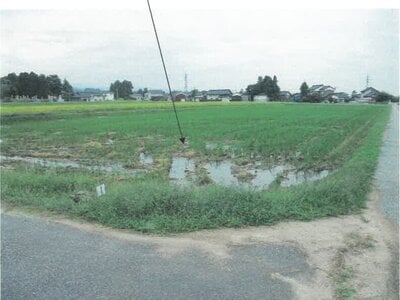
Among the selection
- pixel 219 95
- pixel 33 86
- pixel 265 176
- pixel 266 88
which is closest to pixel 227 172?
pixel 265 176

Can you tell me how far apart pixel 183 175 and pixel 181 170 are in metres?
0.73

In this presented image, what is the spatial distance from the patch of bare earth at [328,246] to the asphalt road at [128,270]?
0.14 m

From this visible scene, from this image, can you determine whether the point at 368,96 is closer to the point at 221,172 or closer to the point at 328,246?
the point at 221,172

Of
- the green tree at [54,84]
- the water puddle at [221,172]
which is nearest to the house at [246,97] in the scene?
the green tree at [54,84]

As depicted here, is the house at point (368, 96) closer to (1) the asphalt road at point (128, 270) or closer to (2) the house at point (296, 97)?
(2) the house at point (296, 97)

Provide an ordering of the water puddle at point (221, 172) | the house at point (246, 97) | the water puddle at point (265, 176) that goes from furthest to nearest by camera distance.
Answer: the house at point (246, 97), the water puddle at point (221, 172), the water puddle at point (265, 176)

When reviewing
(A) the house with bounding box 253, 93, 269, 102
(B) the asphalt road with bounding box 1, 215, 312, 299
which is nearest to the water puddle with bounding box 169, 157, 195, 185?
(B) the asphalt road with bounding box 1, 215, 312, 299

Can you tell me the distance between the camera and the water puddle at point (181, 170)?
31.1 feet

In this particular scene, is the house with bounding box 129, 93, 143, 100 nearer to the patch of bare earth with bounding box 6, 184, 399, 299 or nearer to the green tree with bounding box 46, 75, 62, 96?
the green tree with bounding box 46, 75, 62, 96

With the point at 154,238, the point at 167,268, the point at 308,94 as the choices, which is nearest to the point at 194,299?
the point at 167,268

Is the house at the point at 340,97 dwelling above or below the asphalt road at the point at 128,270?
below

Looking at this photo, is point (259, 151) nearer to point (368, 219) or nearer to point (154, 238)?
point (368, 219)

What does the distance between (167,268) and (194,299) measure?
0.66m

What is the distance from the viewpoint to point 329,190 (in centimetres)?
660
